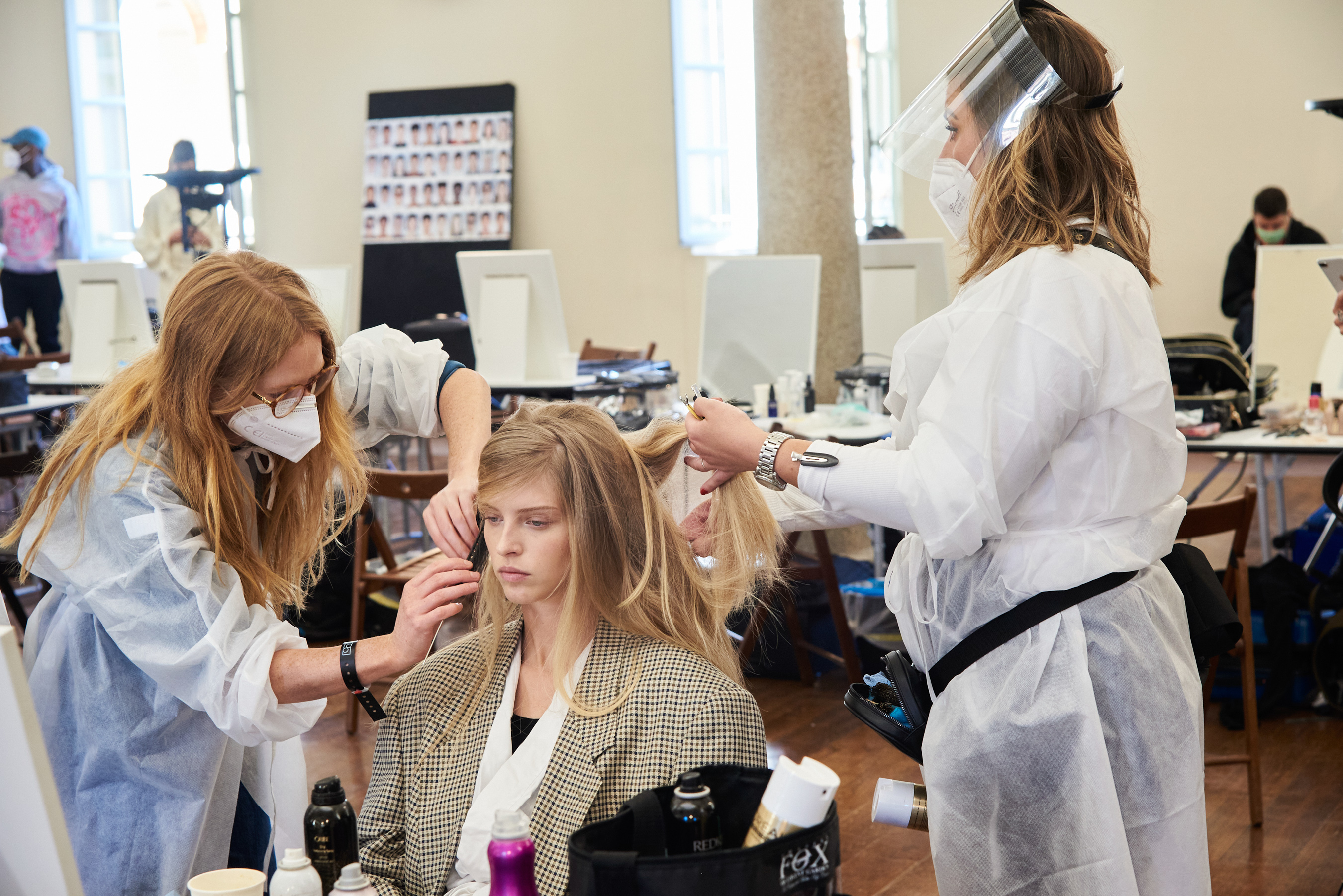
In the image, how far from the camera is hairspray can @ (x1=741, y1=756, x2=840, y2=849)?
874 mm

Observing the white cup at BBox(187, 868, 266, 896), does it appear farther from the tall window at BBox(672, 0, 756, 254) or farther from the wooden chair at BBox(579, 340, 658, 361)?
the tall window at BBox(672, 0, 756, 254)

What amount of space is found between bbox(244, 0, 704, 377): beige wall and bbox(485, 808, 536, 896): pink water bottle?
7.15 metres

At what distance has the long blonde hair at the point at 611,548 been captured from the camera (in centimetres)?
152

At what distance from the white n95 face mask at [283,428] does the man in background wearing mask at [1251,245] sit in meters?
5.73

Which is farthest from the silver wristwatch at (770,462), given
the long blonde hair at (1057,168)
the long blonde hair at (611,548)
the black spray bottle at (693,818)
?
the black spray bottle at (693,818)

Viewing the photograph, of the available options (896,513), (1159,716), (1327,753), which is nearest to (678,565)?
(896,513)

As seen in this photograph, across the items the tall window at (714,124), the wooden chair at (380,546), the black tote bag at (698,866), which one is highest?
the tall window at (714,124)

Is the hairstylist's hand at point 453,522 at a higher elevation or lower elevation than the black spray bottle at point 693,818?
higher

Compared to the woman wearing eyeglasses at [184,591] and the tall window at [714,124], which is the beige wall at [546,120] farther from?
the woman wearing eyeglasses at [184,591]

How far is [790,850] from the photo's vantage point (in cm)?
87

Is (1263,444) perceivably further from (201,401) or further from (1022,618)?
(201,401)

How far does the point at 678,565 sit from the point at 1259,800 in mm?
1827

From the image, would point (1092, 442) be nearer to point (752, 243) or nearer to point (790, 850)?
point (790, 850)

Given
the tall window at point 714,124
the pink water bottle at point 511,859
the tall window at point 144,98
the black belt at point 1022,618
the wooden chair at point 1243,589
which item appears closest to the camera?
the pink water bottle at point 511,859
